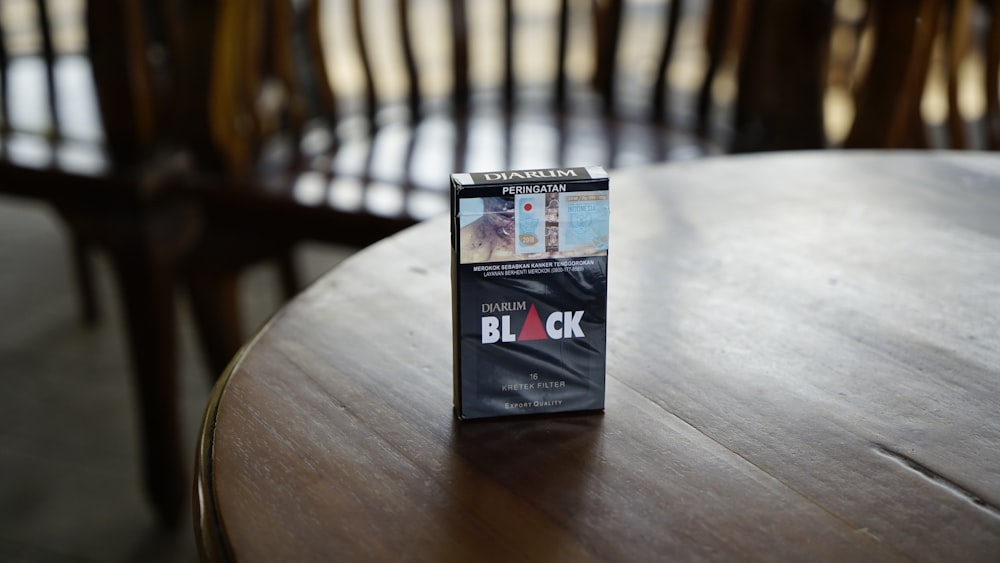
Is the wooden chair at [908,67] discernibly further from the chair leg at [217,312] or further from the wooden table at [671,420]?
the chair leg at [217,312]

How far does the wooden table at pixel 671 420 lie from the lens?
0.56 metres

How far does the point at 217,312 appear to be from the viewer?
5.62 ft

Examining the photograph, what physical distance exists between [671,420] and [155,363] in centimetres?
114

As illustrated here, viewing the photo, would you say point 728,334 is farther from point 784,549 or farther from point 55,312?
point 55,312

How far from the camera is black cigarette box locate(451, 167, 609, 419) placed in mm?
624

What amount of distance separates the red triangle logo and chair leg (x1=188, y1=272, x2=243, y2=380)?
1127 millimetres

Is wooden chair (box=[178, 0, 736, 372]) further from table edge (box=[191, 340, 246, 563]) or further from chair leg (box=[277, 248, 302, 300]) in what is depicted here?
table edge (box=[191, 340, 246, 563])

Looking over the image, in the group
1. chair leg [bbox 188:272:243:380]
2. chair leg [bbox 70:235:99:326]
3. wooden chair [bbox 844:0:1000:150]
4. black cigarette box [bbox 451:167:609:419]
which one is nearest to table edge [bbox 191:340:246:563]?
black cigarette box [bbox 451:167:609:419]

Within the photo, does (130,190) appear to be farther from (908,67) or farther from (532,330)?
(908,67)

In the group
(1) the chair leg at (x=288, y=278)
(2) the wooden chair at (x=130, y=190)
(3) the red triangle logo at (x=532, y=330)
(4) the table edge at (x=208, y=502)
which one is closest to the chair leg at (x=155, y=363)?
(2) the wooden chair at (x=130, y=190)

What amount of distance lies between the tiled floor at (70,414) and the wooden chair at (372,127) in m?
0.31

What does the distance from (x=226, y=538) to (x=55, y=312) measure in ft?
7.02

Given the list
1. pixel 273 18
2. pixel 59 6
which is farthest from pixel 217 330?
pixel 59 6

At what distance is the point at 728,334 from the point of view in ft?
2.53
